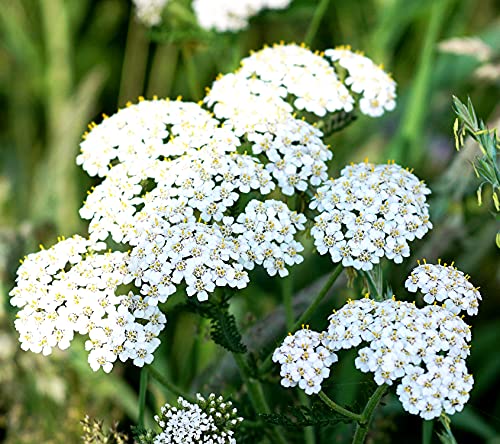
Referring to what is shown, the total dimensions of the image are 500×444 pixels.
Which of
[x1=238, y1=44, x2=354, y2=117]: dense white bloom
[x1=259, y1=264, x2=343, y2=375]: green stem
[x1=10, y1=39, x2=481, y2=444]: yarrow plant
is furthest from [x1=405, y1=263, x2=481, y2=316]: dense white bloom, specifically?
[x1=238, y1=44, x2=354, y2=117]: dense white bloom

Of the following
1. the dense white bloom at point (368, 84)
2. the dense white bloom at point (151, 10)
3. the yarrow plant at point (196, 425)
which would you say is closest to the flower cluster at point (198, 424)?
the yarrow plant at point (196, 425)

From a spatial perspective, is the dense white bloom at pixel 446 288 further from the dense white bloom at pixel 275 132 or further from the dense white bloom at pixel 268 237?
the dense white bloom at pixel 275 132

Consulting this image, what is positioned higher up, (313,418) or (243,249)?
(243,249)

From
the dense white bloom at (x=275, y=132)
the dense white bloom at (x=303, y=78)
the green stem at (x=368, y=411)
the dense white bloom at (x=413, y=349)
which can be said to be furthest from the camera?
the dense white bloom at (x=303, y=78)

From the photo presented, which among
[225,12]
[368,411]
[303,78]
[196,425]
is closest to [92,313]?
[196,425]

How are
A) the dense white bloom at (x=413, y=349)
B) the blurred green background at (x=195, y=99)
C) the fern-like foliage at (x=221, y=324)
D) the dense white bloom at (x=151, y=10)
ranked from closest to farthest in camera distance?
the dense white bloom at (x=413, y=349)
the fern-like foliage at (x=221, y=324)
the blurred green background at (x=195, y=99)
the dense white bloom at (x=151, y=10)

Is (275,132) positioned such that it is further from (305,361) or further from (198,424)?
(198,424)
